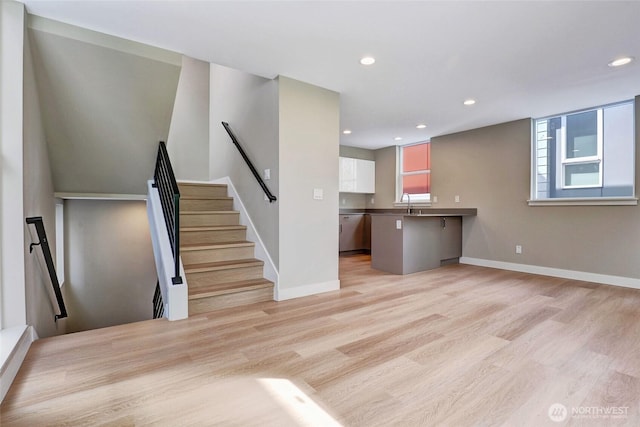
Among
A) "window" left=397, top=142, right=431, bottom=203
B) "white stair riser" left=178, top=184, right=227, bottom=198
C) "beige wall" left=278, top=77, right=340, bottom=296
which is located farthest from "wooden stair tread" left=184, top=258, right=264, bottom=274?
"window" left=397, top=142, right=431, bottom=203

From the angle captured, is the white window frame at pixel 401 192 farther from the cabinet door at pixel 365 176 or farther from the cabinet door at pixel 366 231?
the cabinet door at pixel 366 231

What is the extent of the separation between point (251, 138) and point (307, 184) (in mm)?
1001

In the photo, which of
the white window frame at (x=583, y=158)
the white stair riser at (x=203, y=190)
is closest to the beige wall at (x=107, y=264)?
the white stair riser at (x=203, y=190)

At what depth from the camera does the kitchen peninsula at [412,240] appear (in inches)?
178

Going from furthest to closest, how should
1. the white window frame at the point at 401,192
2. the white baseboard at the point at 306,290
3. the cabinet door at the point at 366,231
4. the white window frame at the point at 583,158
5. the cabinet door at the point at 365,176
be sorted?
the cabinet door at the point at 365,176
the cabinet door at the point at 366,231
the white window frame at the point at 401,192
the white window frame at the point at 583,158
the white baseboard at the point at 306,290

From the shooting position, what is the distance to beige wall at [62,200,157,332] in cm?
454

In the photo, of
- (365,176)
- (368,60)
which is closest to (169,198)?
(368,60)

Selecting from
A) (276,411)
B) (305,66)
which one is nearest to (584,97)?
(305,66)

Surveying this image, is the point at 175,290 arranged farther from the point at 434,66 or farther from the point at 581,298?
the point at 581,298

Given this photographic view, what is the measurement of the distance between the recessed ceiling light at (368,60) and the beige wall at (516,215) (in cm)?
318

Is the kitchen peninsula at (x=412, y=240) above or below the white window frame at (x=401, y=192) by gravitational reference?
below

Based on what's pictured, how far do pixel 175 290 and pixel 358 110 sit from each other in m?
3.26

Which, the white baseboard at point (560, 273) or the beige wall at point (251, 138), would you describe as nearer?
the beige wall at point (251, 138)

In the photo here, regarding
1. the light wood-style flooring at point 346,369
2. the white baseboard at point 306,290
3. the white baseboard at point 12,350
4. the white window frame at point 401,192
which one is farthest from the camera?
the white window frame at point 401,192
